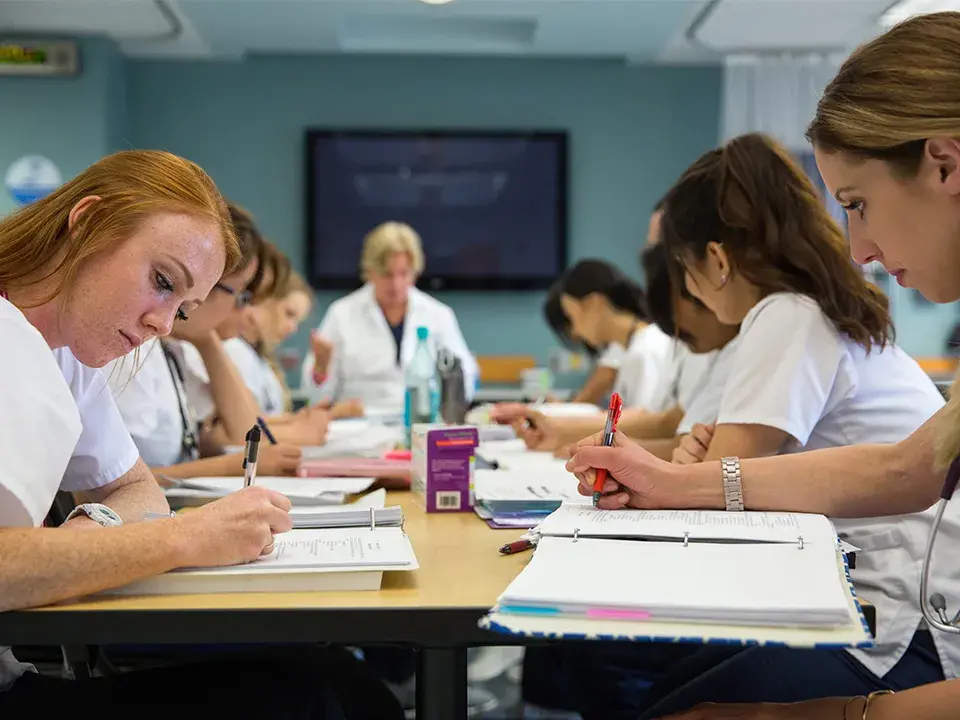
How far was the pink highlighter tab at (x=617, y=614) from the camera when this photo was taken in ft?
3.15

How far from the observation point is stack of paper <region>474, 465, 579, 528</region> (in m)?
1.55

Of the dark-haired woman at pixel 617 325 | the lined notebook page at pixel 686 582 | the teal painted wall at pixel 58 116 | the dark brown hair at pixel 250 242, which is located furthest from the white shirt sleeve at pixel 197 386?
the teal painted wall at pixel 58 116

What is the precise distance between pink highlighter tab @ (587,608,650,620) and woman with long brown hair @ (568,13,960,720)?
0.28 metres

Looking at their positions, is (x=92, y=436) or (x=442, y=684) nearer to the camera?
(x=442, y=684)

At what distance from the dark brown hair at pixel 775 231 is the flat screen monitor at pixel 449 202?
4935 millimetres

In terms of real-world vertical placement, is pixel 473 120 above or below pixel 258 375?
above

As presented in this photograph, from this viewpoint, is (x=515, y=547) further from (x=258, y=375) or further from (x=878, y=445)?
(x=258, y=375)

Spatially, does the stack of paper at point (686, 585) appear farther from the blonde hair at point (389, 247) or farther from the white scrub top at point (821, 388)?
the blonde hair at point (389, 247)

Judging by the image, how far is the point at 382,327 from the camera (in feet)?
18.1

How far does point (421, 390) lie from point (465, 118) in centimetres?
410

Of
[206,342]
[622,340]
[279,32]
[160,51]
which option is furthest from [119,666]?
[160,51]

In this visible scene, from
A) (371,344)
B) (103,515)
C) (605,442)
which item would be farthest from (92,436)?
(371,344)

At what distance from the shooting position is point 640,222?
22.8 ft

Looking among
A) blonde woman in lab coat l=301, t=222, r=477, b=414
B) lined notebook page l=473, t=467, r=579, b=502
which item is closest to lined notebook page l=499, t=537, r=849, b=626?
lined notebook page l=473, t=467, r=579, b=502
